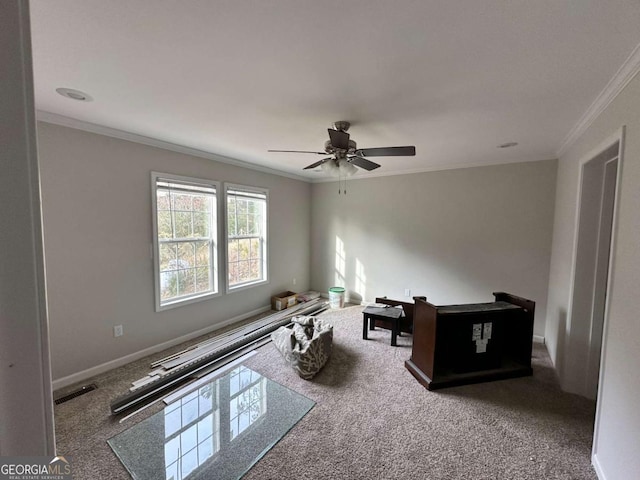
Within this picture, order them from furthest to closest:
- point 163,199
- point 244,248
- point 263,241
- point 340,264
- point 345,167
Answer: point 340,264, point 263,241, point 244,248, point 163,199, point 345,167

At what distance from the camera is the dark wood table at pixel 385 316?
135 inches

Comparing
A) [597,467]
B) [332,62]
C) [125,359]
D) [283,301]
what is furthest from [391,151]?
[125,359]

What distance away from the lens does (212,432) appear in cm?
206

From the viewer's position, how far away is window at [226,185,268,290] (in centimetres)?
412

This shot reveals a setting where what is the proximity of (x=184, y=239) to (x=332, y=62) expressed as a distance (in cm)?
287

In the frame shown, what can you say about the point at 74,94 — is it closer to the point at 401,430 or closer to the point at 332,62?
the point at 332,62

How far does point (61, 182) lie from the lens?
250 cm

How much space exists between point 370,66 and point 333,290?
3911 mm

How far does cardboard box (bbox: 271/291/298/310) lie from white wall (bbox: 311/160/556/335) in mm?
867

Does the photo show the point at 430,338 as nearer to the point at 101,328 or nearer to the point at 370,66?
the point at 370,66

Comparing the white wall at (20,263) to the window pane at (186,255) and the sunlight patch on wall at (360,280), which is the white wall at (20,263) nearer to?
the window pane at (186,255)

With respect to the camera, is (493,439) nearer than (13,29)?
No

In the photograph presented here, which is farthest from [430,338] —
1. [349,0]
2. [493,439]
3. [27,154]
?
[27,154]
